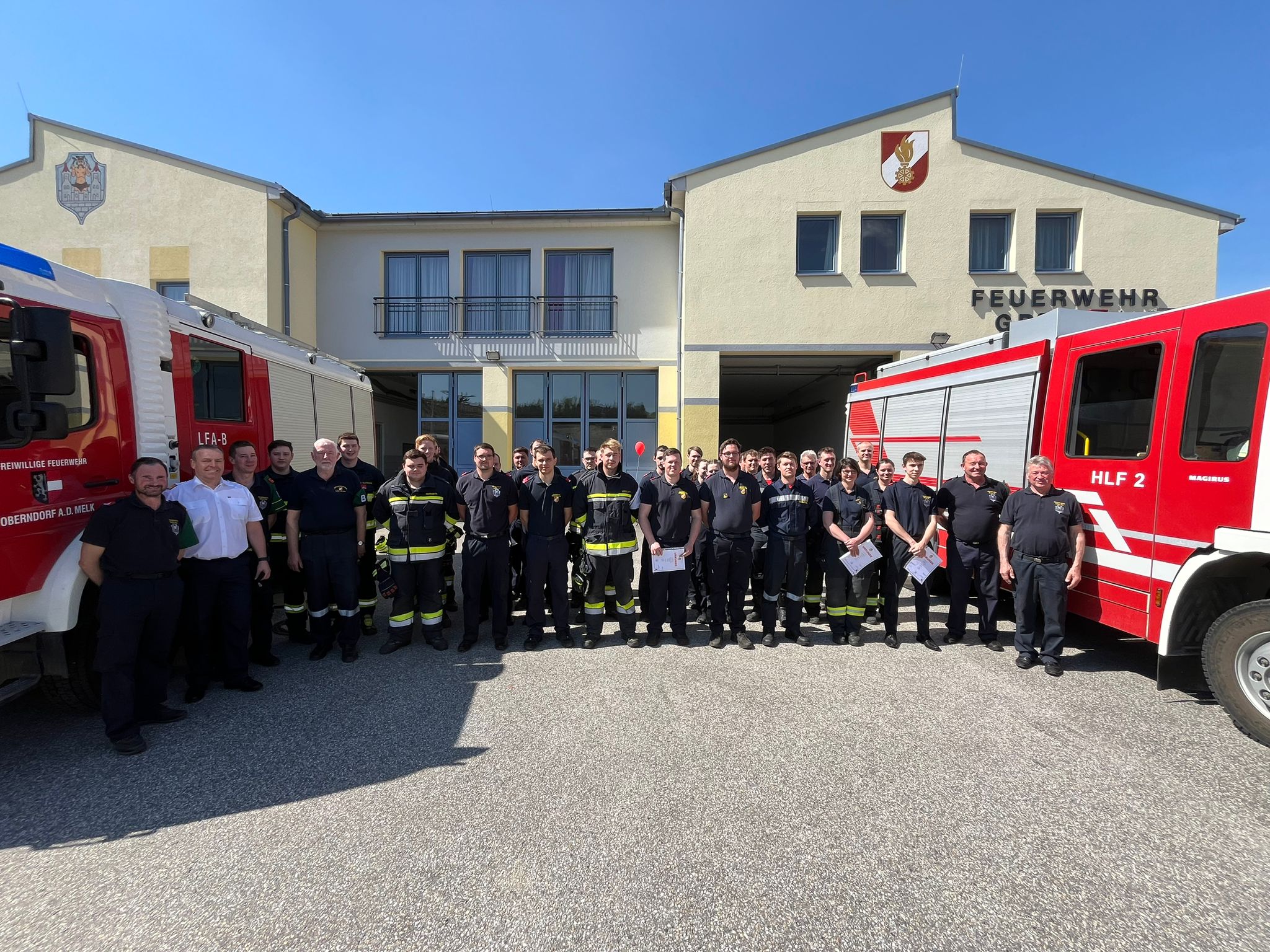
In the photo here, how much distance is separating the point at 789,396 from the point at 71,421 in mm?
19751

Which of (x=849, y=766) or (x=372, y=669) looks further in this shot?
(x=372, y=669)

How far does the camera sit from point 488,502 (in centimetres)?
514

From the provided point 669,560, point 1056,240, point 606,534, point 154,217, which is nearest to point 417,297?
point 154,217

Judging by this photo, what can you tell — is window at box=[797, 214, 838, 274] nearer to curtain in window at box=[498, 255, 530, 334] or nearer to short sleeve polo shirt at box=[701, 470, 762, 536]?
curtain in window at box=[498, 255, 530, 334]

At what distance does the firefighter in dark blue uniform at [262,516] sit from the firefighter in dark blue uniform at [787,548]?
13.5 ft

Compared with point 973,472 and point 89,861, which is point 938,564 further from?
point 89,861

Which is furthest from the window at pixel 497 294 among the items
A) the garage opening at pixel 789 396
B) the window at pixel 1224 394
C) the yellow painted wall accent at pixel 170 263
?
the window at pixel 1224 394

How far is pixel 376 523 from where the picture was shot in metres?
5.16

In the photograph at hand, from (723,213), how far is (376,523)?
10693mm

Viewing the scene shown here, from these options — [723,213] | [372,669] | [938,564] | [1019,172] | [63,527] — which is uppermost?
[1019,172]

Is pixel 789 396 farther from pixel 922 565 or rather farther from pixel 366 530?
Answer: pixel 366 530

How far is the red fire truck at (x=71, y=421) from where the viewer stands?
2988 millimetres

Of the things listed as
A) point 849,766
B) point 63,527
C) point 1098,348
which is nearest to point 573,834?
point 849,766

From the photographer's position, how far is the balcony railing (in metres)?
14.0
